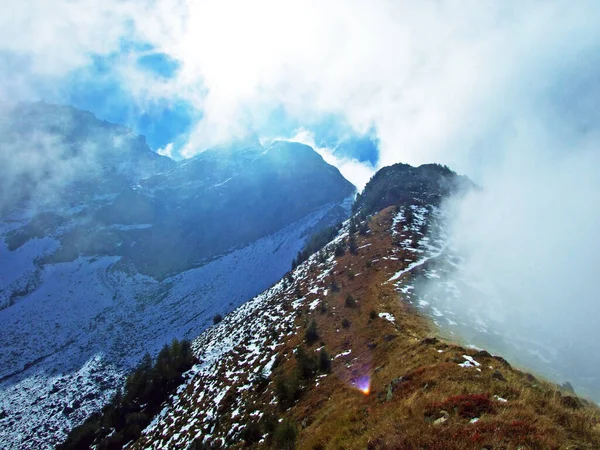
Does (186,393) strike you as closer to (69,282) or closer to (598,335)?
(598,335)

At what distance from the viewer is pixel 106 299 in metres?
167

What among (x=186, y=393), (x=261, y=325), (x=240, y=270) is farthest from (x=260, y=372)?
(x=240, y=270)

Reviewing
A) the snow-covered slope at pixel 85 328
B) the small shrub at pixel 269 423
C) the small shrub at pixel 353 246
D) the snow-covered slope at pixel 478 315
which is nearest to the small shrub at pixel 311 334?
the snow-covered slope at pixel 478 315

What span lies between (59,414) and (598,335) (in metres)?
98.5

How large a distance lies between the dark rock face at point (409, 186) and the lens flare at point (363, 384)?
9293cm

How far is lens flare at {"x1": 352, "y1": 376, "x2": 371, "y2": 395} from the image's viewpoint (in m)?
20.9

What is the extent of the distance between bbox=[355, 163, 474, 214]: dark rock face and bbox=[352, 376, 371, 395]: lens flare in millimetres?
92932

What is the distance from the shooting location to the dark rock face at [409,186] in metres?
124

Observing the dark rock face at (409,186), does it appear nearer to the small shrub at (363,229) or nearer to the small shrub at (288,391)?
the small shrub at (363,229)

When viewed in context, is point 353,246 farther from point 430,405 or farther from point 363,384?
point 430,405

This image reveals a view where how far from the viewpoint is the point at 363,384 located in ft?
74.4

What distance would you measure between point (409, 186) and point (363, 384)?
121967mm

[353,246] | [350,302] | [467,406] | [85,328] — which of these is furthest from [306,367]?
[85,328]

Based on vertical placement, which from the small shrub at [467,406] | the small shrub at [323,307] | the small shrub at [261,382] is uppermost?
the small shrub at [467,406]
